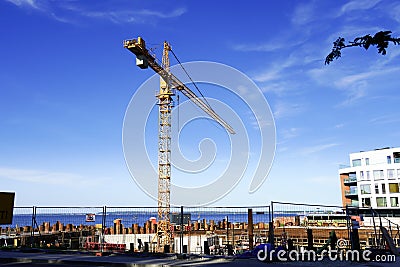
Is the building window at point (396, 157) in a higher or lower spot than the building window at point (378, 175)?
higher

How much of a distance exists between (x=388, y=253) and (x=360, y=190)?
57.3 metres

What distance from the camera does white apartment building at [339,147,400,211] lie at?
62438mm

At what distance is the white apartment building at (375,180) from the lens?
62438mm

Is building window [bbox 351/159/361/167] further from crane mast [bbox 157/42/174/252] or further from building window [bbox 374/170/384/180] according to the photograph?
crane mast [bbox 157/42/174/252]

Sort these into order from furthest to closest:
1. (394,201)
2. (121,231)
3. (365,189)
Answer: (365,189)
(394,201)
(121,231)

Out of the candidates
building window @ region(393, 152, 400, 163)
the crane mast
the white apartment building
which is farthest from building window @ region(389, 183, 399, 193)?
the crane mast

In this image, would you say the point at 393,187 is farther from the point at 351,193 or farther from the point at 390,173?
the point at 351,193

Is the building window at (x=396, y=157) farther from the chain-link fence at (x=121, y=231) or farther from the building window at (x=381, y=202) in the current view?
the chain-link fence at (x=121, y=231)

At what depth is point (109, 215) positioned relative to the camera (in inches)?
693

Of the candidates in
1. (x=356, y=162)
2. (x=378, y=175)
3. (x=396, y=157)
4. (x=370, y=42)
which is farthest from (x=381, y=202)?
(x=370, y=42)

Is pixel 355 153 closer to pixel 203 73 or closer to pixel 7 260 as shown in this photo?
pixel 203 73

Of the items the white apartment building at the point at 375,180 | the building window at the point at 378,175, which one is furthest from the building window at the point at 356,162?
the building window at the point at 378,175

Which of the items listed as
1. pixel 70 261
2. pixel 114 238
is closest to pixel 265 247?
pixel 70 261

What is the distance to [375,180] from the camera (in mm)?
64562
